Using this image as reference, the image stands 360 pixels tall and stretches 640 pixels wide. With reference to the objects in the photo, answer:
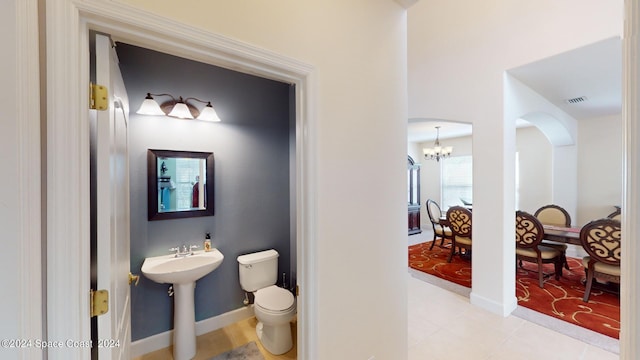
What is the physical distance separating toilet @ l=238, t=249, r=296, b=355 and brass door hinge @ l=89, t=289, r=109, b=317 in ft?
4.44

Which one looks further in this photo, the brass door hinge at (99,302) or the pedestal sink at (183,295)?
the pedestal sink at (183,295)

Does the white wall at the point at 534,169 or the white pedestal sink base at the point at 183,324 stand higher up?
the white wall at the point at 534,169

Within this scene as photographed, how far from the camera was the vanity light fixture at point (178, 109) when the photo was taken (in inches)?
79.7

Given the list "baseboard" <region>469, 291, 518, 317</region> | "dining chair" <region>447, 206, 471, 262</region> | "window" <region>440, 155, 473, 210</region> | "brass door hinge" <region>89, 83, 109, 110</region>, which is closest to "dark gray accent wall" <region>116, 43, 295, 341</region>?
"brass door hinge" <region>89, 83, 109, 110</region>

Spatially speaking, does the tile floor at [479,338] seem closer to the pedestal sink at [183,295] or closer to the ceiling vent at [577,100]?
the pedestal sink at [183,295]

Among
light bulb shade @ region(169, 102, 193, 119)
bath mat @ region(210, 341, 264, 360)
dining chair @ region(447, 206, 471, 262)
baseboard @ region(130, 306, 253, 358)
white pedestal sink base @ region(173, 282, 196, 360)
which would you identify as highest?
light bulb shade @ region(169, 102, 193, 119)

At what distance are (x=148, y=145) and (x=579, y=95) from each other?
5.23 meters

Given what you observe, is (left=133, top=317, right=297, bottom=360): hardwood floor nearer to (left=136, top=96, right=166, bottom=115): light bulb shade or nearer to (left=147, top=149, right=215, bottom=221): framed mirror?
(left=147, top=149, right=215, bottom=221): framed mirror

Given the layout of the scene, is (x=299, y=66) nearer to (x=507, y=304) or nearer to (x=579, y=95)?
(x=507, y=304)

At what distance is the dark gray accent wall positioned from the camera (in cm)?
207

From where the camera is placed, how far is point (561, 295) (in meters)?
3.08

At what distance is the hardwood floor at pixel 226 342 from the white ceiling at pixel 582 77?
3.14 metres

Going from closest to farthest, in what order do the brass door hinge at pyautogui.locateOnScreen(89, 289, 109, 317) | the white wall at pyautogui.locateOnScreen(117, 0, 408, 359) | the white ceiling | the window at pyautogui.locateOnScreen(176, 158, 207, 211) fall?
the brass door hinge at pyautogui.locateOnScreen(89, 289, 109, 317) → the white wall at pyautogui.locateOnScreen(117, 0, 408, 359) → the window at pyautogui.locateOnScreen(176, 158, 207, 211) → the white ceiling

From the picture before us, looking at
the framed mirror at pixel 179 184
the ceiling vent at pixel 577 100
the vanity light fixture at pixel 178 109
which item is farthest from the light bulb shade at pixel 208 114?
the ceiling vent at pixel 577 100
